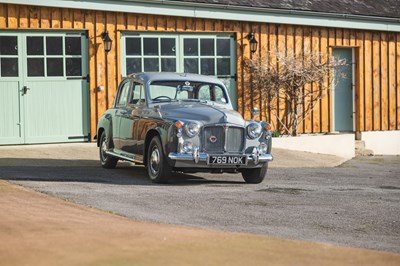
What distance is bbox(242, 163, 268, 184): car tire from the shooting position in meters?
14.9

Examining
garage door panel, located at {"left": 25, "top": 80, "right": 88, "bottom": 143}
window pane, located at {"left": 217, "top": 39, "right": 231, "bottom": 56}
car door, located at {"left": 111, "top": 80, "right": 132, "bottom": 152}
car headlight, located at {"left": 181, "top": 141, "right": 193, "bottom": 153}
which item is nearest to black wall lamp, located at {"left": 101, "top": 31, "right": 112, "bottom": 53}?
garage door panel, located at {"left": 25, "top": 80, "right": 88, "bottom": 143}

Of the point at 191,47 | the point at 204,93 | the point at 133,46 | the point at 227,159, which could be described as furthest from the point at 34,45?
the point at 227,159

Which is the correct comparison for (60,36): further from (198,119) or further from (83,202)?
(83,202)

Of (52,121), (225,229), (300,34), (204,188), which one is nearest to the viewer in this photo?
(225,229)

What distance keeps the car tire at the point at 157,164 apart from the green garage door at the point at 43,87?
5840 mm

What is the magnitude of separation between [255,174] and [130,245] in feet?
22.7

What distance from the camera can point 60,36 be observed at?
67.5 feet

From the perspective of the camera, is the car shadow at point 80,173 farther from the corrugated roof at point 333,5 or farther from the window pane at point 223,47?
the window pane at point 223,47

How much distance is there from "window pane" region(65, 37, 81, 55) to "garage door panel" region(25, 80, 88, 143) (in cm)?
61

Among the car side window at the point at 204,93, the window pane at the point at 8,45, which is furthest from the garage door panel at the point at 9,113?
the car side window at the point at 204,93

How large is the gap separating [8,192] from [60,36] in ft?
28.6

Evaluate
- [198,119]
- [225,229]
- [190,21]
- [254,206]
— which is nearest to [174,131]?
[198,119]

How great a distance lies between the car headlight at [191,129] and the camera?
1423 cm

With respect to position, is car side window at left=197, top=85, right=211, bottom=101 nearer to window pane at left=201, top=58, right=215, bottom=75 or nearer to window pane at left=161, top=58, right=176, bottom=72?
window pane at left=161, top=58, right=176, bottom=72
